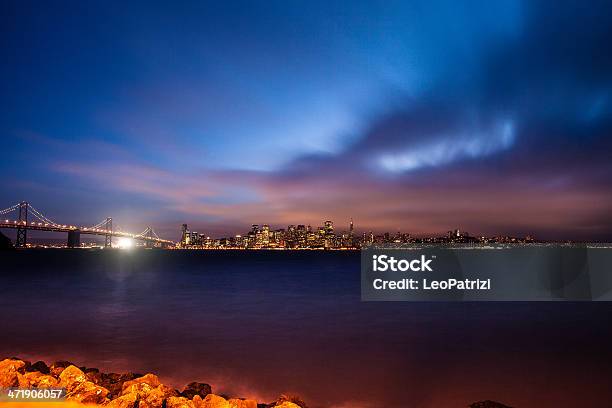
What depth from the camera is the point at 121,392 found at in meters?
8.66

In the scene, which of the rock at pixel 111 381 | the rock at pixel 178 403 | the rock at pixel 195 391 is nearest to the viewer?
the rock at pixel 178 403

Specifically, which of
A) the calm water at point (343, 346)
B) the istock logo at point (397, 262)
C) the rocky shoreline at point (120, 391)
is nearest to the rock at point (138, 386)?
the rocky shoreline at point (120, 391)

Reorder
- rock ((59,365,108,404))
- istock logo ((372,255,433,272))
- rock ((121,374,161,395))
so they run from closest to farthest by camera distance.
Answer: rock ((59,365,108,404)) < rock ((121,374,161,395)) < istock logo ((372,255,433,272))

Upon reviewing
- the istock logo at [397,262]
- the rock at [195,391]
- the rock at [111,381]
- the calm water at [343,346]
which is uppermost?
the istock logo at [397,262]

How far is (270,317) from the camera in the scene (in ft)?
80.6

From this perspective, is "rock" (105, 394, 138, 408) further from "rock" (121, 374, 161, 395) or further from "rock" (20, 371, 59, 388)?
"rock" (20, 371, 59, 388)

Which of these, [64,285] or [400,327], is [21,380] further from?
[64,285]

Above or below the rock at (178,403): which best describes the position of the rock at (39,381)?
above

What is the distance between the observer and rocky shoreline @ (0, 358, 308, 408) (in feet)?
26.2

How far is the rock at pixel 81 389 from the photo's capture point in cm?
818

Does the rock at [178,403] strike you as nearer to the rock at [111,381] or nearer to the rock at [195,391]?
the rock at [195,391]

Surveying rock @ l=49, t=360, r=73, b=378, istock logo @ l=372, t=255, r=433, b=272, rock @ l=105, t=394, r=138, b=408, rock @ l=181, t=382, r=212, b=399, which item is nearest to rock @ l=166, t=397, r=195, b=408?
rock @ l=105, t=394, r=138, b=408

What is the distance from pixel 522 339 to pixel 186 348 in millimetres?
13656

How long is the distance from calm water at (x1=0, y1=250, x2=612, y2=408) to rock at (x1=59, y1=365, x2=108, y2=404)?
382 centimetres
